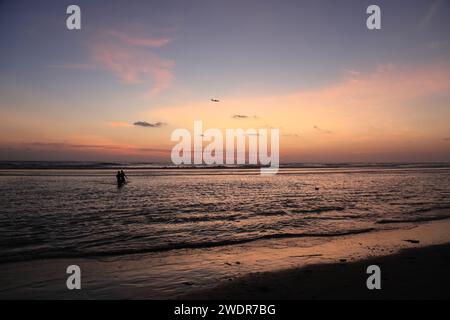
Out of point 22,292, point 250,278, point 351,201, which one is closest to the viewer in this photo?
point 22,292

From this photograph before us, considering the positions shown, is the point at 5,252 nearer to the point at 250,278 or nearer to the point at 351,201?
the point at 250,278

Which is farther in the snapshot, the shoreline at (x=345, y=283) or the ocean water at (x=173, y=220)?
the ocean water at (x=173, y=220)

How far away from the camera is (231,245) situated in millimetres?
12797

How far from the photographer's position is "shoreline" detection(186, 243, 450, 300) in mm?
7621

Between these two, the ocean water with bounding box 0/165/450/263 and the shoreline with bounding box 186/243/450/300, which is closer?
the shoreline with bounding box 186/243/450/300

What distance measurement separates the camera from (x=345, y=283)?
8367 mm

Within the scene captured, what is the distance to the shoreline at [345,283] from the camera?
7.62 meters

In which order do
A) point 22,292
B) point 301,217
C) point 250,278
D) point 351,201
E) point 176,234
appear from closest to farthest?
point 22,292
point 250,278
point 176,234
point 301,217
point 351,201

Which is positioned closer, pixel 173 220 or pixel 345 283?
pixel 345 283

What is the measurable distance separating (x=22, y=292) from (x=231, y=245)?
23.4ft
